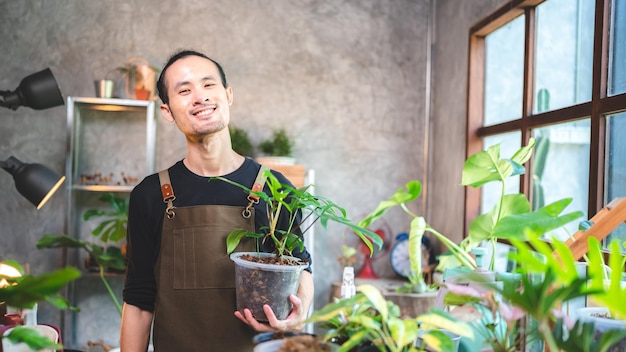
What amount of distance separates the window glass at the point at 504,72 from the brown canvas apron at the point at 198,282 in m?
2.19

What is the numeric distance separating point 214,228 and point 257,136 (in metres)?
2.49

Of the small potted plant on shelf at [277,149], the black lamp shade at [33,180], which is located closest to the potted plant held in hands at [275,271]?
the black lamp shade at [33,180]

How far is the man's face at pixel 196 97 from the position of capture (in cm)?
170

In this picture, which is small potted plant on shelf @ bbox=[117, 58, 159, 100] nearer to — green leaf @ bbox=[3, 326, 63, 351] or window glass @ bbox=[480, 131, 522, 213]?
window glass @ bbox=[480, 131, 522, 213]

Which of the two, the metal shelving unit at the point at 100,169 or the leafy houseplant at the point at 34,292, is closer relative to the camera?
the leafy houseplant at the point at 34,292

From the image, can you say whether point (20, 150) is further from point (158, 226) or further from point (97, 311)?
point (158, 226)

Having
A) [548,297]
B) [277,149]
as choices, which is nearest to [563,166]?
[277,149]

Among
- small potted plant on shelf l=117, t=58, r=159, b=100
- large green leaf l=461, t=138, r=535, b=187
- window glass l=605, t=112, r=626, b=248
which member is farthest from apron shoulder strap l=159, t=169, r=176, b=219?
small potted plant on shelf l=117, t=58, r=159, b=100

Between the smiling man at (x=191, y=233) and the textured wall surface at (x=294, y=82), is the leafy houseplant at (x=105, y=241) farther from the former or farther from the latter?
the smiling man at (x=191, y=233)

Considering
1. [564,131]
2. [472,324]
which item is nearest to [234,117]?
[564,131]

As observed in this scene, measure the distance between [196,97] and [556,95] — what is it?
6.81 feet

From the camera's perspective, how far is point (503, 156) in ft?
11.7

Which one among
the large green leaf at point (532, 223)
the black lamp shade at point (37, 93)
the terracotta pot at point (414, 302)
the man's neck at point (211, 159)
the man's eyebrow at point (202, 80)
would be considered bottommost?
the terracotta pot at point (414, 302)

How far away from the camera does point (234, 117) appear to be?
13.7 feet
